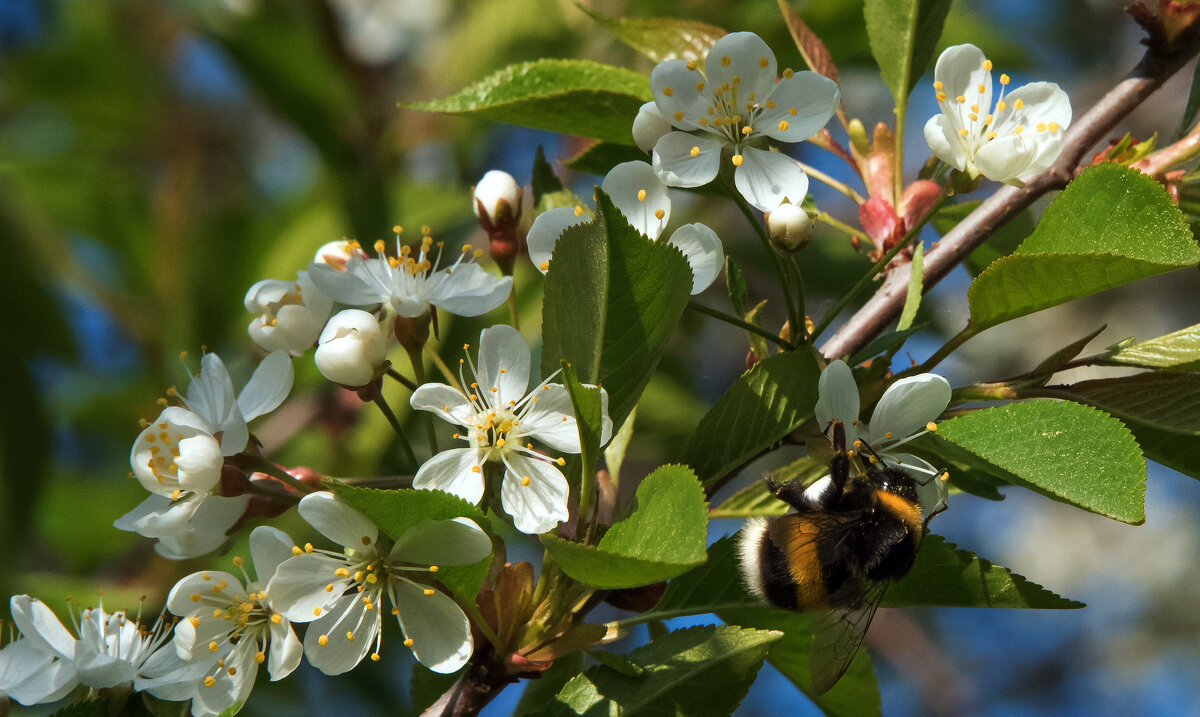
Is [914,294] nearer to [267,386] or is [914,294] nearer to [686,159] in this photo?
[686,159]

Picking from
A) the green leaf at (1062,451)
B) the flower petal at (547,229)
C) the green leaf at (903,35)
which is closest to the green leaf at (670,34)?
the green leaf at (903,35)

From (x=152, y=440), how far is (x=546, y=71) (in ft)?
2.39

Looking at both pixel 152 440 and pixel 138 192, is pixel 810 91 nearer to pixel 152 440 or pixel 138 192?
pixel 152 440

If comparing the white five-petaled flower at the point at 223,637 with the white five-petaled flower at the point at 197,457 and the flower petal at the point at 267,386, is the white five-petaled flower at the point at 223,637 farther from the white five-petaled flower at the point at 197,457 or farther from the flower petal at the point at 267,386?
the flower petal at the point at 267,386

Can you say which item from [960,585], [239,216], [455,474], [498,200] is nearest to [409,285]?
[498,200]

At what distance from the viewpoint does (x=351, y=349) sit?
1.20m

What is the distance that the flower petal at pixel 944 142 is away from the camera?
1230mm

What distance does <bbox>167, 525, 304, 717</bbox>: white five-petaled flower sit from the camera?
46.1 inches

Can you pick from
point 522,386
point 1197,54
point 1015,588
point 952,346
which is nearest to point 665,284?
point 522,386

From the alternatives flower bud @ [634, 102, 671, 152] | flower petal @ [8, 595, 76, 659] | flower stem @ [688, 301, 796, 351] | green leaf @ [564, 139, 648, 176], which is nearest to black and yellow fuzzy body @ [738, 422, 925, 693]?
flower stem @ [688, 301, 796, 351]

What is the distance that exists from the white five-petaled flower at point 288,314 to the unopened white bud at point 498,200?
0.81 feet

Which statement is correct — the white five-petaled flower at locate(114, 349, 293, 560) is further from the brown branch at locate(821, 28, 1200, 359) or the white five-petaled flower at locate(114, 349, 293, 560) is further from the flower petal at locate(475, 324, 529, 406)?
the brown branch at locate(821, 28, 1200, 359)

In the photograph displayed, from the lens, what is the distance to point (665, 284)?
3.45ft

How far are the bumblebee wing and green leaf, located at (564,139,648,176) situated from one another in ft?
2.32
